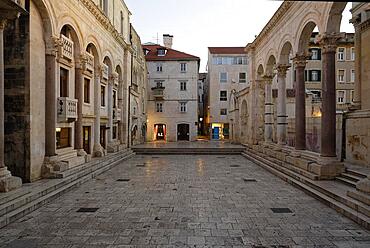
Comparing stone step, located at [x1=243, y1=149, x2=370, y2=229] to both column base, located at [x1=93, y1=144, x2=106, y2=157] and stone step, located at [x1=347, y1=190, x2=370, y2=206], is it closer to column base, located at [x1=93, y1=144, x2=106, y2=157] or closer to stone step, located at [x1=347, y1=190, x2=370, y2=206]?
stone step, located at [x1=347, y1=190, x2=370, y2=206]

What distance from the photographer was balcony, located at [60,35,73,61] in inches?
430

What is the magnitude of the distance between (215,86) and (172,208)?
32.9 metres

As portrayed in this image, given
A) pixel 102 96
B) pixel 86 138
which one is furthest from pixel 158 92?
pixel 86 138

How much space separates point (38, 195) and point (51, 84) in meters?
4.25

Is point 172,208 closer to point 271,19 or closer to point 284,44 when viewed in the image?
point 284,44

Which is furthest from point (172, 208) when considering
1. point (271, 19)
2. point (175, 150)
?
point (175, 150)

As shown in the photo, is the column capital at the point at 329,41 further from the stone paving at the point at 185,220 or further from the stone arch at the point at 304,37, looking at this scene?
A: the stone paving at the point at 185,220

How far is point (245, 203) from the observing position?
7.76 metres

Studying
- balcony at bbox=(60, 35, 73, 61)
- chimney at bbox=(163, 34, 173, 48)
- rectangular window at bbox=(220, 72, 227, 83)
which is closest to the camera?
balcony at bbox=(60, 35, 73, 61)

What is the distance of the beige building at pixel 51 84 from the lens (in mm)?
9070

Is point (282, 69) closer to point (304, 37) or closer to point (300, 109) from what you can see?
point (304, 37)

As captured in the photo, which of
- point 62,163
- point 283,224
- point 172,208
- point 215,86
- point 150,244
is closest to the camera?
point 150,244

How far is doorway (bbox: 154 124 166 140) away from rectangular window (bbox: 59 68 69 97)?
25161 millimetres

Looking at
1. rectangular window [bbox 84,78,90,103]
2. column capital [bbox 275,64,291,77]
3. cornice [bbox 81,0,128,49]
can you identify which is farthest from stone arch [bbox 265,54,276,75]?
rectangular window [bbox 84,78,90,103]
